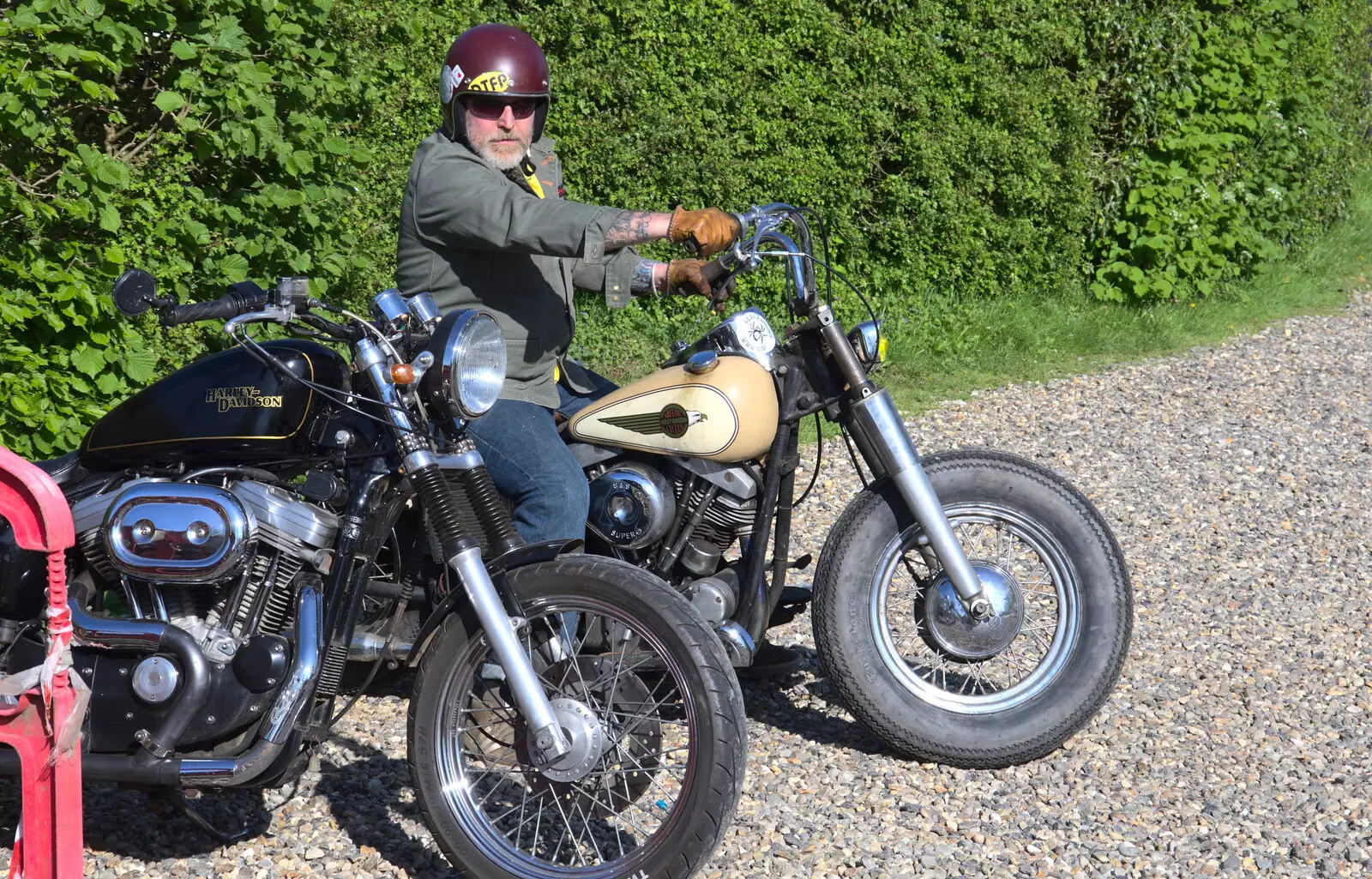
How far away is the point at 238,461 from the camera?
329 centimetres

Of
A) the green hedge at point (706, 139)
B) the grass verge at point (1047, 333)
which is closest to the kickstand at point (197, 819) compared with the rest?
the green hedge at point (706, 139)

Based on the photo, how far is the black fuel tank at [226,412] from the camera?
3.22 meters

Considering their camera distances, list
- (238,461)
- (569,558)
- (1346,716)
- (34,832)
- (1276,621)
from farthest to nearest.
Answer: (1276,621), (1346,716), (238,461), (569,558), (34,832)

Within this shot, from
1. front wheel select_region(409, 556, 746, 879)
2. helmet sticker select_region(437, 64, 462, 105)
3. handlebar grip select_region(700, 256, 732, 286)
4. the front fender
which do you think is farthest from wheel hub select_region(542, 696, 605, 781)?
helmet sticker select_region(437, 64, 462, 105)

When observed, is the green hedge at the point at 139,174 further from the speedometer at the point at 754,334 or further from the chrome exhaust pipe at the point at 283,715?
the speedometer at the point at 754,334

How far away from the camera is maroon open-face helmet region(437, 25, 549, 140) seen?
11.5 ft

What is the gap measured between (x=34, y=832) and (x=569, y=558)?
1.17 meters

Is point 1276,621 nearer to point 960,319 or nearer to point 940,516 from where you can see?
point 940,516

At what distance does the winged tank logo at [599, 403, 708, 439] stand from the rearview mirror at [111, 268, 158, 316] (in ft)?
4.23

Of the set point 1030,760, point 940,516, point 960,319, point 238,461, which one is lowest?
point 960,319

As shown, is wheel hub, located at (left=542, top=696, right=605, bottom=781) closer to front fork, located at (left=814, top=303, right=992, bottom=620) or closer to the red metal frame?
the red metal frame

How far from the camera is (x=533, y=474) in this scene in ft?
11.6

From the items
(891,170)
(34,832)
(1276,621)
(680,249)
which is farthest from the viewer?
(891,170)

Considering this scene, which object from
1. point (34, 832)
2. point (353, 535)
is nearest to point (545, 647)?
point (353, 535)
